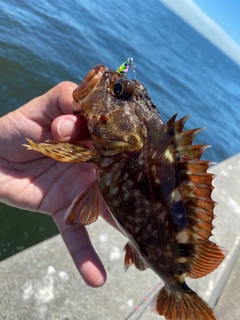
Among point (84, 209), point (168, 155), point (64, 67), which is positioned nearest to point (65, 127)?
point (84, 209)

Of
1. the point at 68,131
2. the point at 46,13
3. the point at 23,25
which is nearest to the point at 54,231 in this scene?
the point at 68,131

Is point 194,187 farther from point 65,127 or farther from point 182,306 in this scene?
point 65,127

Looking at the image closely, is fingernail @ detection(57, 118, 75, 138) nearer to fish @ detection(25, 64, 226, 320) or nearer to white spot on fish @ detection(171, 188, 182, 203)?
fish @ detection(25, 64, 226, 320)

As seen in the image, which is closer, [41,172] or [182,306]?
[182,306]

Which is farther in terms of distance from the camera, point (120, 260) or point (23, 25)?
point (23, 25)

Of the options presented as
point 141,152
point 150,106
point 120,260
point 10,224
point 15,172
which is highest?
point 150,106

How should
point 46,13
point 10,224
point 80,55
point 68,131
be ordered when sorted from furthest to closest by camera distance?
point 46,13 < point 80,55 < point 10,224 < point 68,131

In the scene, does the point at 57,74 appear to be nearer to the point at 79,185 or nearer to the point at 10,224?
the point at 10,224

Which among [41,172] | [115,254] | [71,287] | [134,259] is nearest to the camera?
[134,259]
